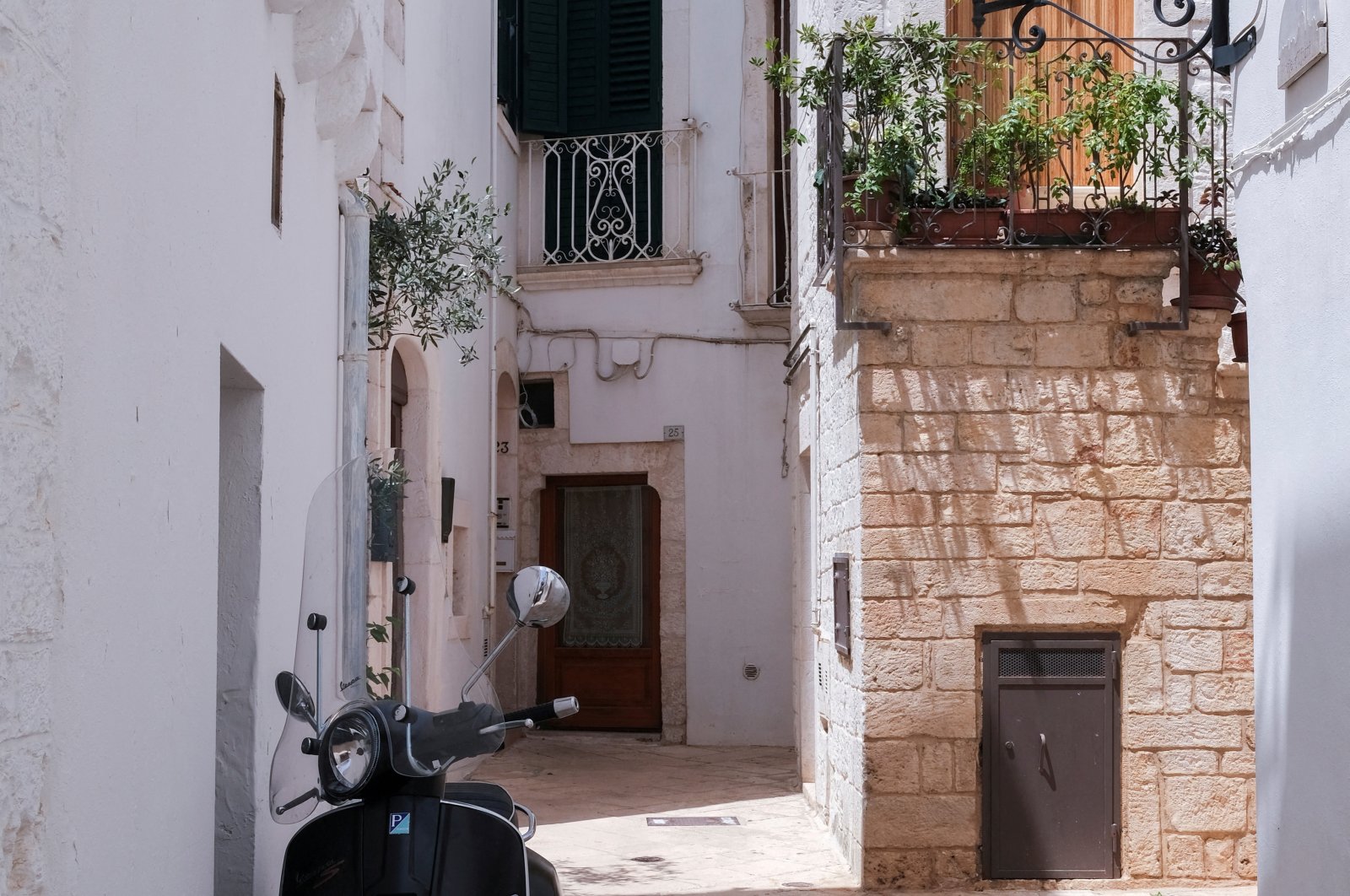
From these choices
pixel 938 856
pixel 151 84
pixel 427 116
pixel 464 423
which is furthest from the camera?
pixel 464 423

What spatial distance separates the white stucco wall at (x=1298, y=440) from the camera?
12.3 ft

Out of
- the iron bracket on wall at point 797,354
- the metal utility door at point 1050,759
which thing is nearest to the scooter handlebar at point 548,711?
the metal utility door at point 1050,759

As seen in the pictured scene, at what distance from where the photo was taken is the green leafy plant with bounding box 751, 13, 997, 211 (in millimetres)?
7164

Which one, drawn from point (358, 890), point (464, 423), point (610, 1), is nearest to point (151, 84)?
point (358, 890)

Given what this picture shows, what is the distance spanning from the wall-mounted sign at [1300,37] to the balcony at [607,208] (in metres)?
9.28

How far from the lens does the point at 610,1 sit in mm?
13773

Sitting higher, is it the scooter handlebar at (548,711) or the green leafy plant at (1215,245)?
the green leafy plant at (1215,245)

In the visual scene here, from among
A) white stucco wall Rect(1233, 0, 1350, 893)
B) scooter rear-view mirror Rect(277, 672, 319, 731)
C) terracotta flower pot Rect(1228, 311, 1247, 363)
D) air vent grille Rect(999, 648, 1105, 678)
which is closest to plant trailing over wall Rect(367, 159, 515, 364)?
air vent grille Rect(999, 648, 1105, 678)

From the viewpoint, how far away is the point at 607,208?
535 inches

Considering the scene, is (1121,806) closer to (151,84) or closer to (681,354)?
(151,84)

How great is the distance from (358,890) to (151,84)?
1731mm

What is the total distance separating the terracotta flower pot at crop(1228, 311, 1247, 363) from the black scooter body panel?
5273 millimetres

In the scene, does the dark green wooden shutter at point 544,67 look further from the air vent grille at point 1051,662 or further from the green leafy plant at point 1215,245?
the air vent grille at point 1051,662

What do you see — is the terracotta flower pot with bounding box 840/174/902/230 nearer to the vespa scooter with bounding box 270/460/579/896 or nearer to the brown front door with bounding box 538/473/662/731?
the vespa scooter with bounding box 270/460/579/896
